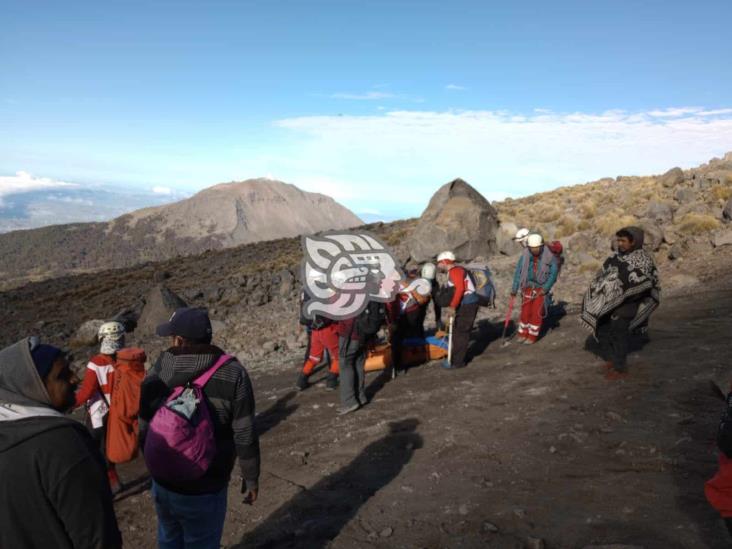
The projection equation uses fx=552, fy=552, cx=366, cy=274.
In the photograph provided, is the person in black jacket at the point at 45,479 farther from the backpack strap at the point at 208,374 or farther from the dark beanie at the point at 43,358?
the backpack strap at the point at 208,374

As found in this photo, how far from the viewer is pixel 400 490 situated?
541 cm

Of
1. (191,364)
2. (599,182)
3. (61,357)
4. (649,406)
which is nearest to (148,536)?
(191,364)

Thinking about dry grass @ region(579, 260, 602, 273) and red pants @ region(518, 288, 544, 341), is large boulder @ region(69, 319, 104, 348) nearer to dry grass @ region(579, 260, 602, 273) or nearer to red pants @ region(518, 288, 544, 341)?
red pants @ region(518, 288, 544, 341)

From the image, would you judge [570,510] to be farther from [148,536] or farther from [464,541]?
[148,536]

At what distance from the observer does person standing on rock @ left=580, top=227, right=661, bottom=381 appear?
6.61m

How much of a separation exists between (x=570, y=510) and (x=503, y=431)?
1.90 m

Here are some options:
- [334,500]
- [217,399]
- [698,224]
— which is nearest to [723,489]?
[217,399]

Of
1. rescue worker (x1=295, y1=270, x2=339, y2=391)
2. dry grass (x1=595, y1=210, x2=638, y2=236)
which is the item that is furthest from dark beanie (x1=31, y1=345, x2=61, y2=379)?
dry grass (x1=595, y1=210, x2=638, y2=236)

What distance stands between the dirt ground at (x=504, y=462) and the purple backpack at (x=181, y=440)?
6.41 feet

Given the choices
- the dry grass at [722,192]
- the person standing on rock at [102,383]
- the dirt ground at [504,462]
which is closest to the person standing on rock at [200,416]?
the dirt ground at [504,462]

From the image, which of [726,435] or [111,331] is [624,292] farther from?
[111,331]

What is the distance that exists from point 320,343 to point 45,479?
7.45 metres

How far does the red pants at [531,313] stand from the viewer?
9.89 metres

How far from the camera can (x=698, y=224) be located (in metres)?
17.3
